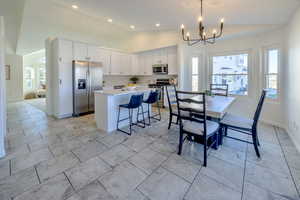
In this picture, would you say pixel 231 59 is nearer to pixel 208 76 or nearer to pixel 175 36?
pixel 208 76

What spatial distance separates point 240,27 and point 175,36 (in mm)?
2031

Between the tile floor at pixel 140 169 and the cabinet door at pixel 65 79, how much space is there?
4.70 ft

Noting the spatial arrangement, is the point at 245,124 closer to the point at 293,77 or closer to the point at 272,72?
the point at 293,77

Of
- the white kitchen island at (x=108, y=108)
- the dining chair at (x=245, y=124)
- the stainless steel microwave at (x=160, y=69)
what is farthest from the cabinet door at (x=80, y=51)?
the dining chair at (x=245, y=124)

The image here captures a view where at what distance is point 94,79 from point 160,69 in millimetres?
2565

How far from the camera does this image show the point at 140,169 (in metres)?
1.97

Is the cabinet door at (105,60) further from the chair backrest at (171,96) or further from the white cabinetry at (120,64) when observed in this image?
the chair backrest at (171,96)

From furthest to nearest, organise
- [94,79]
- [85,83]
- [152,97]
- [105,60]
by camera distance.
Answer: [105,60], [94,79], [85,83], [152,97]

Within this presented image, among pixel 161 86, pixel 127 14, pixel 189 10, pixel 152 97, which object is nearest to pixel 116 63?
pixel 161 86

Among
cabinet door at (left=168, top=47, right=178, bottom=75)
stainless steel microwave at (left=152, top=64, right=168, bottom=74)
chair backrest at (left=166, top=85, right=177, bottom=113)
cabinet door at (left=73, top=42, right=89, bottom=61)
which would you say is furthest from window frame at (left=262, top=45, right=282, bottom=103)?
cabinet door at (left=73, top=42, right=89, bottom=61)

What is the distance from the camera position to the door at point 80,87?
4512 millimetres

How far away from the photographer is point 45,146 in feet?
8.54

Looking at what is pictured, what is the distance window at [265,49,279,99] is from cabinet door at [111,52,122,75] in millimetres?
4988

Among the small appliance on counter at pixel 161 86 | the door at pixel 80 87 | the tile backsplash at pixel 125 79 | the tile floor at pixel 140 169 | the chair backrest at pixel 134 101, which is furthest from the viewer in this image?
the tile backsplash at pixel 125 79
